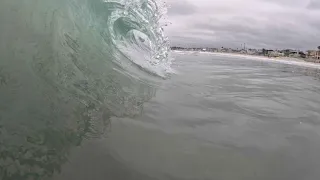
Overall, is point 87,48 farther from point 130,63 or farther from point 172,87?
point 172,87

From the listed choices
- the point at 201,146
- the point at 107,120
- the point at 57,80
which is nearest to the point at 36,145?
the point at 107,120

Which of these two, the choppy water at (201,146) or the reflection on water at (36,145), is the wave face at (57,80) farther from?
the choppy water at (201,146)

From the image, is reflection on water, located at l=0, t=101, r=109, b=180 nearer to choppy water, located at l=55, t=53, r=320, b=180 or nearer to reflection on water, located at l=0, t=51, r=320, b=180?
reflection on water, located at l=0, t=51, r=320, b=180

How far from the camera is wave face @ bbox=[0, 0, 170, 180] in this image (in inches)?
161

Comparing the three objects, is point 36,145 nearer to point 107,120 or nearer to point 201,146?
point 107,120

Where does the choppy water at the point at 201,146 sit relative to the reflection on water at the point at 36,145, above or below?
below

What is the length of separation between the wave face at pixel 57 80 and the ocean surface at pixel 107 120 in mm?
17

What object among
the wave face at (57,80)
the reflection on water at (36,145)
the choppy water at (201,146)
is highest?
the wave face at (57,80)

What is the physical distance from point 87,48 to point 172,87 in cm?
277

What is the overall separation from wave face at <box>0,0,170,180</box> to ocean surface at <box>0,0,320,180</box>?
0.06 ft

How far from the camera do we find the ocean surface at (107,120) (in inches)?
160

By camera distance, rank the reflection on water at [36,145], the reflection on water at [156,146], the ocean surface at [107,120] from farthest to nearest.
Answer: the ocean surface at [107,120], the reflection on water at [156,146], the reflection on water at [36,145]

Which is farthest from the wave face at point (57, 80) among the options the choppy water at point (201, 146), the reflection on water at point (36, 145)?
the choppy water at point (201, 146)

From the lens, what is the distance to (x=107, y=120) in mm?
5254
